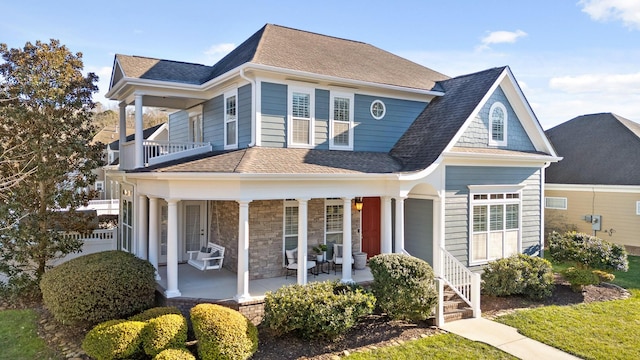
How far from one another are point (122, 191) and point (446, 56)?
14348mm

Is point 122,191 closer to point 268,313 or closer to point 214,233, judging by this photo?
point 214,233

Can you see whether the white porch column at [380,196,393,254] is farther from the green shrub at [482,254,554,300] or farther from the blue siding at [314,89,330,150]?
the green shrub at [482,254,554,300]

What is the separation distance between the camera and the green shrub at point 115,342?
7.07 m

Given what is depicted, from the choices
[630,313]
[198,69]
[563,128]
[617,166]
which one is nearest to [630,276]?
[630,313]

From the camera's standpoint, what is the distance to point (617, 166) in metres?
19.8

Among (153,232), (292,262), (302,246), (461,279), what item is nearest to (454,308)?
(461,279)

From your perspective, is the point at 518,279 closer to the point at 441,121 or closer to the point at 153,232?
the point at 441,121

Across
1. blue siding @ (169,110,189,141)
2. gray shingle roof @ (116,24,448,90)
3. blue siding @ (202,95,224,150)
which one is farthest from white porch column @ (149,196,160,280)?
blue siding @ (169,110,189,141)

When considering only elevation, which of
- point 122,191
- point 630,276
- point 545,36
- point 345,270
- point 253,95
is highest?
point 545,36

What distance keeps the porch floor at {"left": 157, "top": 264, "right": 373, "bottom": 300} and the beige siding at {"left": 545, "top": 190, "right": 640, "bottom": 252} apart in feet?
46.8

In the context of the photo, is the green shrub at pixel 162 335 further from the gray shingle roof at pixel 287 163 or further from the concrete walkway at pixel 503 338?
the concrete walkway at pixel 503 338

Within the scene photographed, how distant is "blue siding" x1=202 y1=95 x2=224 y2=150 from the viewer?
12499 mm

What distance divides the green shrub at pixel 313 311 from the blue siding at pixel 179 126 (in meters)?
9.18

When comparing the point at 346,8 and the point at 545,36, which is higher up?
the point at 346,8
